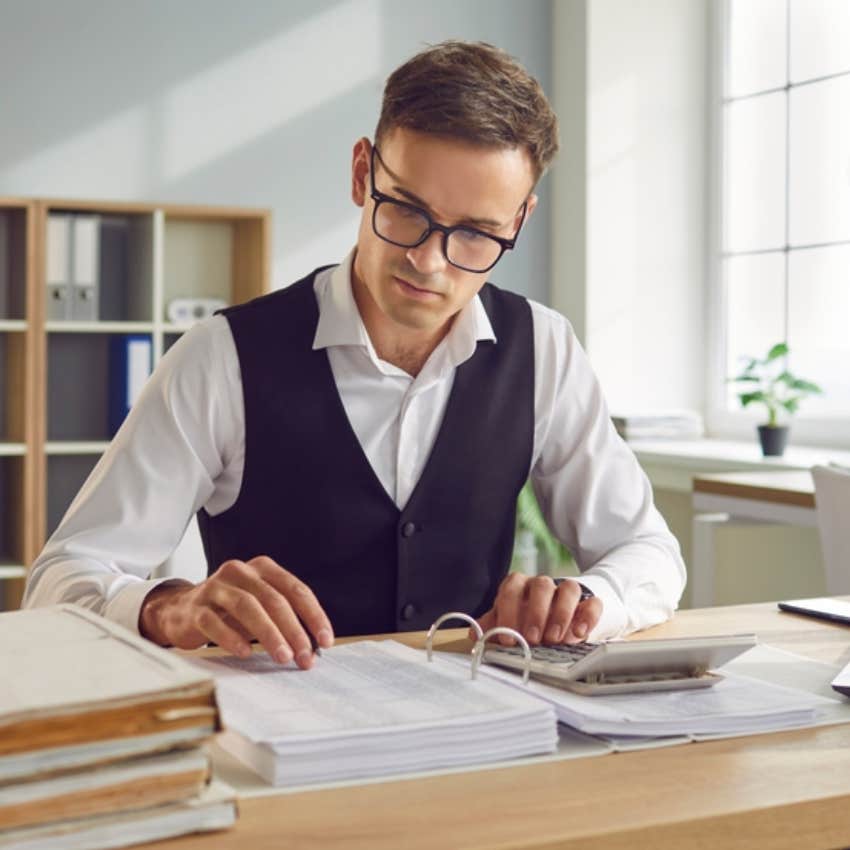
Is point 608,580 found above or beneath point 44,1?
beneath

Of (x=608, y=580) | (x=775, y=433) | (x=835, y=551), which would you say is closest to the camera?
(x=608, y=580)

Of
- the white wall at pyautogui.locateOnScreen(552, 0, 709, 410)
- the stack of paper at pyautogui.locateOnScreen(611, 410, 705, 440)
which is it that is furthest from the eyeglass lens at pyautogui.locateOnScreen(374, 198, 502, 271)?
the white wall at pyautogui.locateOnScreen(552, 0, 709, 410)

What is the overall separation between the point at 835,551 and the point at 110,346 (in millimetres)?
2439

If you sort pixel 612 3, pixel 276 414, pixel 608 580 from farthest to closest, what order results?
pixel 612 3 → pixel 276 414 → pixel 608 580

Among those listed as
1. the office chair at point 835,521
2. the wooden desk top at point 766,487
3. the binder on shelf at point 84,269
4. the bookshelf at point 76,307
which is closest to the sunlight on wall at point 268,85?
the bookshelf at point 76,307

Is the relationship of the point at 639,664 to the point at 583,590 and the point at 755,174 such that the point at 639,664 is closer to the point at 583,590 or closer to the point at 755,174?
the point at 583,590

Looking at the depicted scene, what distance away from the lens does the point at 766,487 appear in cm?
308

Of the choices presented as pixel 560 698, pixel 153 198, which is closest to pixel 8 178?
pixel 153 198

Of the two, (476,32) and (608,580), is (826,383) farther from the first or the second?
(608,580)

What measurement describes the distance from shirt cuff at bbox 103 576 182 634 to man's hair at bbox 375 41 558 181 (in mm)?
624

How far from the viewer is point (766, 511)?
121 inches

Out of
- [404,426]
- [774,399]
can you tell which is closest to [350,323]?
[404,426]

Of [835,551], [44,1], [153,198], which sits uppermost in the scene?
[44,1]

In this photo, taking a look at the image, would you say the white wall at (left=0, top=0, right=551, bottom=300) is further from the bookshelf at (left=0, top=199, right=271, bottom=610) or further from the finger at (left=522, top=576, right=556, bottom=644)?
the finger at (left=522, top=576, right=556, bottom=644)
